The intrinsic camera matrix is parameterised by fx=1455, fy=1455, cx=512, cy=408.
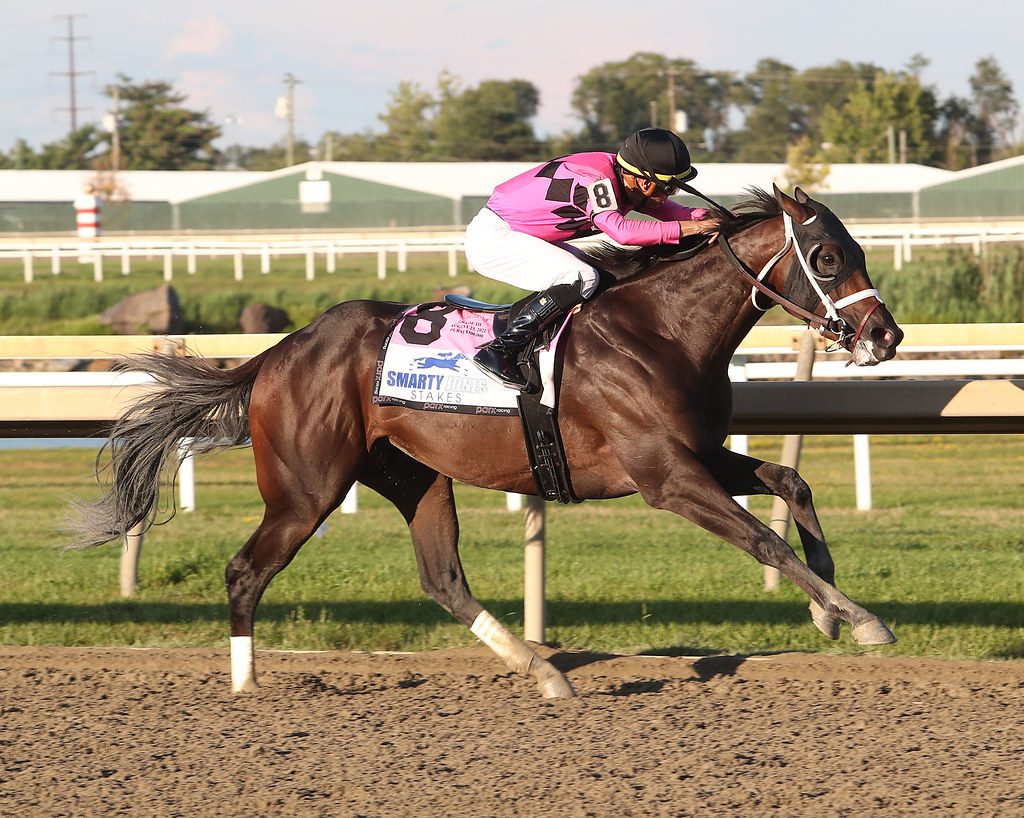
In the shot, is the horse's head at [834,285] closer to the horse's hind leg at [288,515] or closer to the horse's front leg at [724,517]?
the horse's front leg at [724,517]

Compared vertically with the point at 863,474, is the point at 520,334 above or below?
above

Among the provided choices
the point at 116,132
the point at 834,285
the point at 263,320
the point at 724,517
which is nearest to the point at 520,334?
the point at 724,517

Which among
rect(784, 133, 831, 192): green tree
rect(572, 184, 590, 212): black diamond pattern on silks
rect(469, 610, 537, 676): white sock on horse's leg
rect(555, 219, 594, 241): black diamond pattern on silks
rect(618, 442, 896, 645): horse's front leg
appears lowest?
rect(469, 610, 537, 676): white sock on horse's leg

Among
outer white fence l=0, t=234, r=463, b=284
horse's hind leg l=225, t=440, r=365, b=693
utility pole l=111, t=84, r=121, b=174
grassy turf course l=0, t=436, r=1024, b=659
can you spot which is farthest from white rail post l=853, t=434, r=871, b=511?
utility pole l=111, t=84, r=121, b=174

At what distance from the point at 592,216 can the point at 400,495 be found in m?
1.35

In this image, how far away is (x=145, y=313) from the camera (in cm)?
1953

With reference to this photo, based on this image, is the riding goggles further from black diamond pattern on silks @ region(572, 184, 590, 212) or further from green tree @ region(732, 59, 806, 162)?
green tree @ region(732, 59, 806, 162)

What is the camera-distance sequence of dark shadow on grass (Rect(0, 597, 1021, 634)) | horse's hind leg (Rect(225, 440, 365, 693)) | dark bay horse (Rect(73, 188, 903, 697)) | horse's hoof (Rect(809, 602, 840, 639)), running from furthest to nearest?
1. dark shadow on grass (Rect(0, 597, 1021, 634))
2. horse's hind leg (Rect(225, 440, 365, 693))
3. dark bay horse (Rect(73, 188, 903, 697))
4. horse's hoof (Rect(809, 602, 840, 639))

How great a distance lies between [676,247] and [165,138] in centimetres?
6067

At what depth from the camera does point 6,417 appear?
5.75 meters

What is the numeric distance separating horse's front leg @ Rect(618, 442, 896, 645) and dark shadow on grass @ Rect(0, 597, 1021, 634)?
5.54 ft

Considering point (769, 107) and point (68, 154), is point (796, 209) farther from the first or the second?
point (769, 107)

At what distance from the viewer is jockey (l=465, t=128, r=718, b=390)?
15.5 ft

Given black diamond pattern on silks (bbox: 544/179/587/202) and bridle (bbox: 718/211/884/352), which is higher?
black diamond pattern on silks (bbox: 544/179/587/202)
